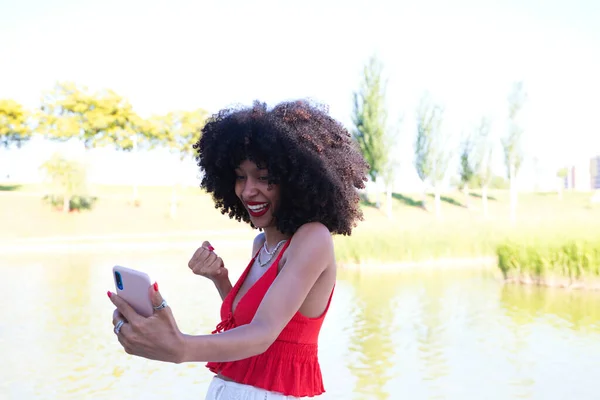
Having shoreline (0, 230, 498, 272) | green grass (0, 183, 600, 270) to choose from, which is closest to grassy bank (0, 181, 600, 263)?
green grass (0, 183, 600, 270)

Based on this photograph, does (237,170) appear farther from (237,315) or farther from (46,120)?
(46,120)

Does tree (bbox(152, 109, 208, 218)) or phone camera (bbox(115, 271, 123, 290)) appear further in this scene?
tree (bbox(152, 109, 208, 218))

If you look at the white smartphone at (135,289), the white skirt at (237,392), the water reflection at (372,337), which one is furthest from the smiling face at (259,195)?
the water reflection at (372,337)

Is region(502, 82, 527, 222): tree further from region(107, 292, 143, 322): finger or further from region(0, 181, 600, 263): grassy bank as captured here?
region(107, 292, 143, 322): finger

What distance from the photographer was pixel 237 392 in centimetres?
167

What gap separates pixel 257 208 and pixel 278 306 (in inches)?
13.8

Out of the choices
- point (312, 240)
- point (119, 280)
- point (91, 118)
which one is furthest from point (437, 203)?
point (119, 280)

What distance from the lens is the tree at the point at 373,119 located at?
1312 inches

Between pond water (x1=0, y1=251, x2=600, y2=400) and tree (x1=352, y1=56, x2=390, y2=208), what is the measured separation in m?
20.9

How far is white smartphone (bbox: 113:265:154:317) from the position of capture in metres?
1.24

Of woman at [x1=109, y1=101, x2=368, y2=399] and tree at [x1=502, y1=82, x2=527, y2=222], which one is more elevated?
tree at [x1=502, y1=82, x2=527, y2=222]

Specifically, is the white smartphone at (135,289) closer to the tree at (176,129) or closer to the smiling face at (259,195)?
the smiling face at (259,195)

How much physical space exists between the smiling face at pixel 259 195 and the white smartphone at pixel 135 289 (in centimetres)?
47

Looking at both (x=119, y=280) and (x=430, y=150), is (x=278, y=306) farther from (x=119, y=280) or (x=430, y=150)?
(x=430, y=150)
